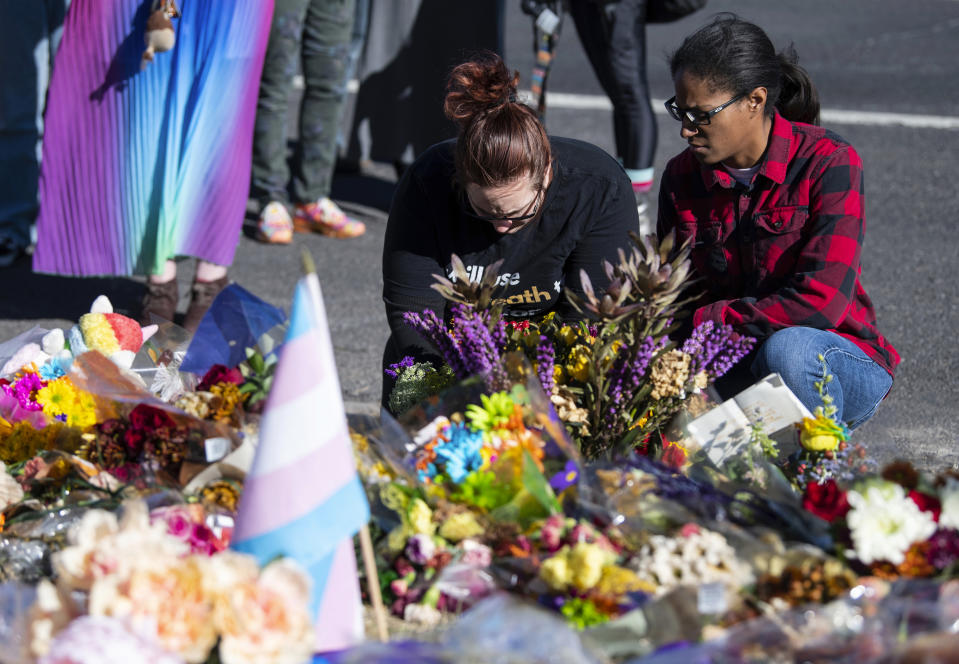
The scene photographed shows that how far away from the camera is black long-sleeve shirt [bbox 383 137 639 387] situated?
2.56 meters

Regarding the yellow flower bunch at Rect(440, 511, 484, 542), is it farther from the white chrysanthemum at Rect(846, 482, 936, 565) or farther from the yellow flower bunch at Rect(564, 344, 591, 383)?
the white chrysanthemum at Rect(846, 482, 936, 565)

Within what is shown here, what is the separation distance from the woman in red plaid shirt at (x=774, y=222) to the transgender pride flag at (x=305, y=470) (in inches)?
49.5

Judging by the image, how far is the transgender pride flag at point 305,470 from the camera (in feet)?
4.48

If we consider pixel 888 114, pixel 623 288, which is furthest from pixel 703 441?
A: pixel 888 114

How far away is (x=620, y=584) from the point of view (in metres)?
1.44

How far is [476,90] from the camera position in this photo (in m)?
2.34

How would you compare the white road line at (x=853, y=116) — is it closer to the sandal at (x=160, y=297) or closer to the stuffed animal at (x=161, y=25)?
the sandal at (x=160, y=297)

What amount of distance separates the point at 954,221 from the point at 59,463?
15.1ft

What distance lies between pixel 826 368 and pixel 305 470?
4.41 ft

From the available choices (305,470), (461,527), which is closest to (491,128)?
(461,527)

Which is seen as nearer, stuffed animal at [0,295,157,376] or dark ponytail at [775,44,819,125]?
stuffed animal at [0,295,157,376]

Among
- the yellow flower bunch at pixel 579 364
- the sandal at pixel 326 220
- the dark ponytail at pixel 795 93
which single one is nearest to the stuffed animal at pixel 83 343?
the yellow flower bunch at pixel 579 364

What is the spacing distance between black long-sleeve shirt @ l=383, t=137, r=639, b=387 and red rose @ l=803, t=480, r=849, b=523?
1.13 m

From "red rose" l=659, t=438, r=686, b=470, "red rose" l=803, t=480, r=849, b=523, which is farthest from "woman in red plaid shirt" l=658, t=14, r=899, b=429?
"red rose" l=803, t=480, r=849, b=523
